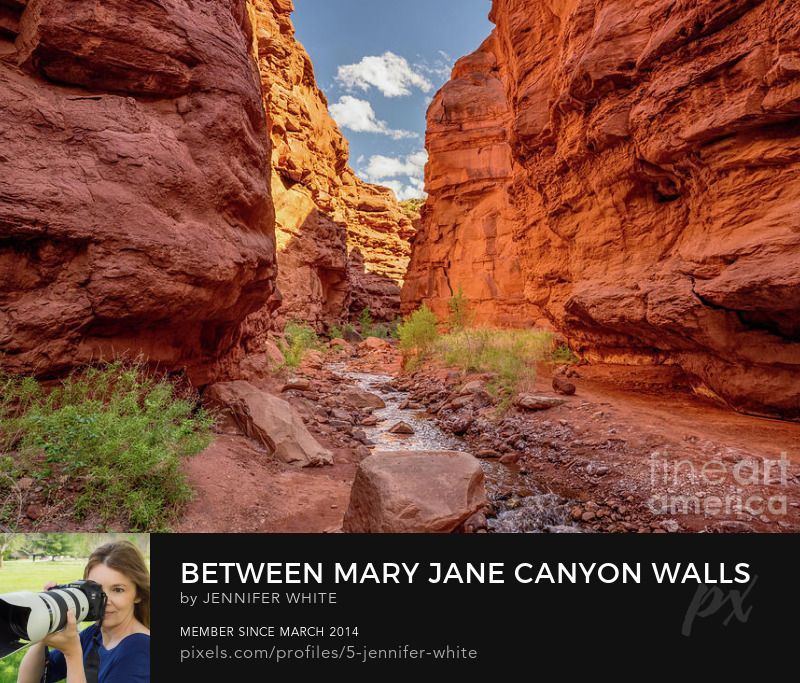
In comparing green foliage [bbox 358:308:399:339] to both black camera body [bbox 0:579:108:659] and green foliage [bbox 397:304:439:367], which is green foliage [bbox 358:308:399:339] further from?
black camera body [bbox 0:579:108:659]

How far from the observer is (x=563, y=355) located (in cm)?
1273

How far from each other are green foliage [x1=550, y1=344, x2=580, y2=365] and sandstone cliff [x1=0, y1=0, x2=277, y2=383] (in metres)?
9.58

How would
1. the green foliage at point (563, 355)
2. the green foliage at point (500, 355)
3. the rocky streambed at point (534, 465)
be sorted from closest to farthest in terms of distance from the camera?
the rocky streambed at point (534, 465) → the green foliage at point (500, 355) → the green foliage at point (563, 355)

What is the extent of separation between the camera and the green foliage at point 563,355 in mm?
12289

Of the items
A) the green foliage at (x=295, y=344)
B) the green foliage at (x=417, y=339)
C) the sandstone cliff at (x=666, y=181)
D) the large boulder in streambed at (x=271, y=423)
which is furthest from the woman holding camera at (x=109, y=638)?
the green foliage at (x=417, y=339)

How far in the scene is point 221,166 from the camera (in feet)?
19.7

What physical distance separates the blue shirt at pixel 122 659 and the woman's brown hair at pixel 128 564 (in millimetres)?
121

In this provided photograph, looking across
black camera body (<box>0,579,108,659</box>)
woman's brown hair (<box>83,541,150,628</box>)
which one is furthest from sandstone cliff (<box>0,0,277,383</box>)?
black camera body (<box>0,579,108,659</box>)

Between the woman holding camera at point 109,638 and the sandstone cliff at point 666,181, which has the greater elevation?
the sandstone cliff at point 666,181

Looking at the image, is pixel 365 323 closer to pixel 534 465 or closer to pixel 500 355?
pixel 500 355

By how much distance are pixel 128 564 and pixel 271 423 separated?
4395mm

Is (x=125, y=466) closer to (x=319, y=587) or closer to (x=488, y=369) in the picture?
(x=319, y=587)

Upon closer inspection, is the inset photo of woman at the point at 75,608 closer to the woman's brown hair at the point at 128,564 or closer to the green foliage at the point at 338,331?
the woman's brown hair at the point at 128,564

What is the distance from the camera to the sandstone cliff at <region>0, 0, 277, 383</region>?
4250 mm
